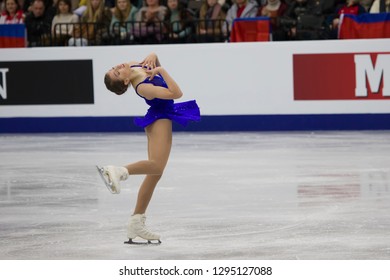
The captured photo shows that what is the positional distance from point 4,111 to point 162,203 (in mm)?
7773

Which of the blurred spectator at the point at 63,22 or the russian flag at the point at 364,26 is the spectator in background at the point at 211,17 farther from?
the blurred spectator at the point at 63,22

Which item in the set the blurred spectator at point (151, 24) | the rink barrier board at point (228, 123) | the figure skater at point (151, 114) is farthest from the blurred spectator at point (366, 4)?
the figure skater at point (151, 114)

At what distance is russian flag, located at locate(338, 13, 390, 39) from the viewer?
48.7 ft

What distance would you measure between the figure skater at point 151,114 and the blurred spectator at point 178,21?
8633 mm

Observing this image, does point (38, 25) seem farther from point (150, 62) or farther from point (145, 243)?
point (145, 243)

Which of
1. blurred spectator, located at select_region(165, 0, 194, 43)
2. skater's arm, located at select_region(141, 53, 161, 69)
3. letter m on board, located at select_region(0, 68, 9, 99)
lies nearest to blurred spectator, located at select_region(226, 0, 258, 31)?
blurred spectator, located at select_region(165, 0, 194, 43)

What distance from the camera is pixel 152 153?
268 inches

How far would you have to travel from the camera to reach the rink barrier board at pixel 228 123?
49.0 ft

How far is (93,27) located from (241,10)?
229cm

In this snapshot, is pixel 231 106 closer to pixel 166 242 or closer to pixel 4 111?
pixel 4 111

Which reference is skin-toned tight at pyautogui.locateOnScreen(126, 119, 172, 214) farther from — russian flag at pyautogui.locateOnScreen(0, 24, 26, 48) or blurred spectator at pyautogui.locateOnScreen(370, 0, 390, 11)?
russian flag at pyautogui.locateOnScreen(0, 24, 26, 48)

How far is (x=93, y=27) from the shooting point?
1584cm

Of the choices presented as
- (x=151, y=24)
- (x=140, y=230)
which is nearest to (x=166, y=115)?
(x=140, y=230)

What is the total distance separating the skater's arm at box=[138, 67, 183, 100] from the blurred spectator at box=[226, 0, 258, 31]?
29.3 ft
